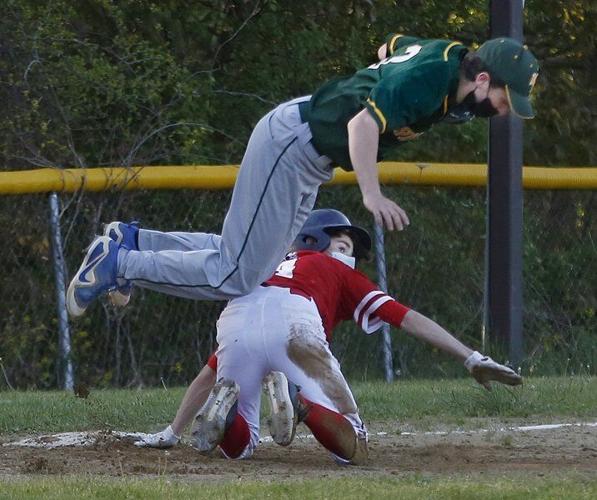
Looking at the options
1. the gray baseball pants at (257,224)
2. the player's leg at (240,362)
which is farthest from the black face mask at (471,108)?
the player's leg at (240,362)

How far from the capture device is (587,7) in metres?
Answer: 16.0

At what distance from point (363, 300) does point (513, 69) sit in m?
1.38

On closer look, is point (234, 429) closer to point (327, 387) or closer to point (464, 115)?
point (327, 387)

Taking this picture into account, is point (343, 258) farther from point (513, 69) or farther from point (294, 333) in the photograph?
point (513, 69)

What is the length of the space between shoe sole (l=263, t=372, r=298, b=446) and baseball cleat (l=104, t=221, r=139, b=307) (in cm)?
89

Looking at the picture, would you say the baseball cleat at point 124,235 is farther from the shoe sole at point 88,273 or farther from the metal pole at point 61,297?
the metal pole at point 61,297

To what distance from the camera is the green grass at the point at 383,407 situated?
8.19m

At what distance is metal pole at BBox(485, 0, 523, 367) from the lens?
35.6ft

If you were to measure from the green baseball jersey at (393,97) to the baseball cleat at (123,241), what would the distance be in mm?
1087

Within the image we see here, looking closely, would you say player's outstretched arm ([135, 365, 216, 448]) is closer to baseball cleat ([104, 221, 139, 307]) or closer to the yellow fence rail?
baseball cleat ([104, 221, 139, 307])

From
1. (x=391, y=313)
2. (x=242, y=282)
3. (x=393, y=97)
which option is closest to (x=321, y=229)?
(x=391, y=313)

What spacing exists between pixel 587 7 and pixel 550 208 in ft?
13.0

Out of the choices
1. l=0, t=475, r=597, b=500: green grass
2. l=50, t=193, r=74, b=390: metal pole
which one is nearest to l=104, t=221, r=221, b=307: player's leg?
l=0, t=475, r=597, b=500: green grass

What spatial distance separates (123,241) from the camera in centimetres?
705
